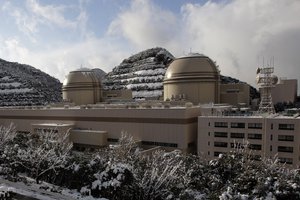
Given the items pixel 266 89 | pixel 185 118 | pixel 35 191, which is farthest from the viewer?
pixel 266 89

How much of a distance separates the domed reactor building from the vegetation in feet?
83.0

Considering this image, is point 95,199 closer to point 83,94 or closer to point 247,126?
point 247,126

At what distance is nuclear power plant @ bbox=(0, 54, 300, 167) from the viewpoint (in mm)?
33031

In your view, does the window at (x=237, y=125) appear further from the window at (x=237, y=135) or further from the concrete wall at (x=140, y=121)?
the concrete wall at (x=140, y=121)

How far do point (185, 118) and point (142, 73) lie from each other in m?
77.7

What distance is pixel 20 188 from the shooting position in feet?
70.1

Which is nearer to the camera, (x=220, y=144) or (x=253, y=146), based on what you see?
(x=253, y=146)

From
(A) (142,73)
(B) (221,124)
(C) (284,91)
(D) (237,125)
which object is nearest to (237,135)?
(D) (237,125)

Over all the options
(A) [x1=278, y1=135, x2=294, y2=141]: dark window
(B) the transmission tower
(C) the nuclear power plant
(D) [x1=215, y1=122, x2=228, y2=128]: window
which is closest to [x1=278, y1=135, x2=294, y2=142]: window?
(A) [x1=278, y1=135, x2=294, y2=141]: dark window

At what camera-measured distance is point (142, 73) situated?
115 meters

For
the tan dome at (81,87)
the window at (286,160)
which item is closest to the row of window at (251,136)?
the window at (286,160)

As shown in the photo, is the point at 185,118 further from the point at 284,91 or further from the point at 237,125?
the point at 284,91

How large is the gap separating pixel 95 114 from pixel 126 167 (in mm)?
26280

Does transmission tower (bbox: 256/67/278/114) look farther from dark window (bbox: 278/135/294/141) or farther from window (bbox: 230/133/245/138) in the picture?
dark window (bbox: 278/135/294/141)
